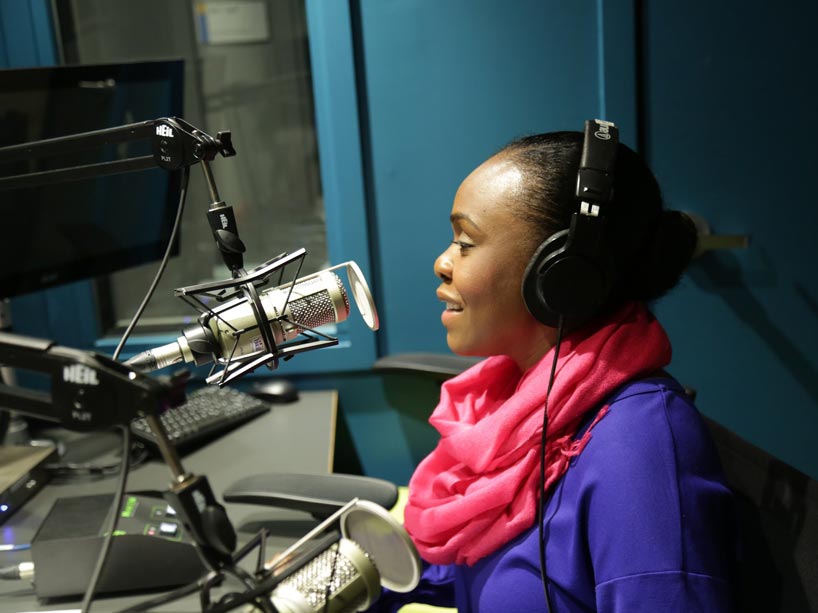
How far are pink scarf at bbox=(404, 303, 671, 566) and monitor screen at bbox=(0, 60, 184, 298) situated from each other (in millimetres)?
757

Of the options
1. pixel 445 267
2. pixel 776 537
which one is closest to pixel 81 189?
pixel 445 267

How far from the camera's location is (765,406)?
188cm

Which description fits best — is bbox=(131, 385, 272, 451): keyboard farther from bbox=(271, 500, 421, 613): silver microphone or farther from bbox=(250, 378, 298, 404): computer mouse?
bbox=(271, 500, 421, 613): silver microphone

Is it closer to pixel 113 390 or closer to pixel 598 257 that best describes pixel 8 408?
pixel 113 390

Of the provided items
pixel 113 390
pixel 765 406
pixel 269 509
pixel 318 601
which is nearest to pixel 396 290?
pixel 269 509

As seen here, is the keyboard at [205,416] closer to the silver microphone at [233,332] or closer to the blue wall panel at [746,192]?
the silver microphone at [233,332]

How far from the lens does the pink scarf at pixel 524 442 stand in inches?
36.5

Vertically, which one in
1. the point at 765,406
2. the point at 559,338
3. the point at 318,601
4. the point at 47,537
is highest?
the point at 559,338

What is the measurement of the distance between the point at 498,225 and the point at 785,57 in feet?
3.80

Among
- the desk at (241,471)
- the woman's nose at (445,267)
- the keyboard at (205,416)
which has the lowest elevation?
the desk at (241,471)

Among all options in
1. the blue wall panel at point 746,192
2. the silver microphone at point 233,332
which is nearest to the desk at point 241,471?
the silver microphone at point 233,332

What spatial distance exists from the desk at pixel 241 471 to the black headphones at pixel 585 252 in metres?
0.62

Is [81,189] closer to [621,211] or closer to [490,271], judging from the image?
[490,271]

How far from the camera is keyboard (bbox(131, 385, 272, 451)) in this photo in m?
1.55
